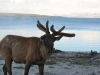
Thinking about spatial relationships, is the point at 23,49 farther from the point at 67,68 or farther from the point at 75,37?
the point at 75,37

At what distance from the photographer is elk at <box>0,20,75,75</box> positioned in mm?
8759

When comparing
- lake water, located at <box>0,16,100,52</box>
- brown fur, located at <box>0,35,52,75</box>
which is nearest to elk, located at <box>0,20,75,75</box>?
brown fur, located at <box>0,35,52,75</box>

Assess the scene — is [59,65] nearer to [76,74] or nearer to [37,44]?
[76,74]

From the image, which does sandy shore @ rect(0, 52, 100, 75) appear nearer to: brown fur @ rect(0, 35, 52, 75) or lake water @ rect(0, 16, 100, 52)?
brown fur @ rect(0, 35, 52, 75)

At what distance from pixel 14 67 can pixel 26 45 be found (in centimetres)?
435

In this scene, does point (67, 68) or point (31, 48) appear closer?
point (31, 48)

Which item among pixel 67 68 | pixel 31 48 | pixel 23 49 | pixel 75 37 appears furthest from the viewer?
pixel 75 37

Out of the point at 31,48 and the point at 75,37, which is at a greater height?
the point at 31,48

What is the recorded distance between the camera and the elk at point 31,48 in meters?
8.76

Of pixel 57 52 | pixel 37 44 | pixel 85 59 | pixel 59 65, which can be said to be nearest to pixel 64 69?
pixel 59 65

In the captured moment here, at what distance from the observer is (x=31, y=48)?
30.7 feet

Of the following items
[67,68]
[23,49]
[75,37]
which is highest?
[23,49]

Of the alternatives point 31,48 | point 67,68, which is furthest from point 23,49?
point 67,68

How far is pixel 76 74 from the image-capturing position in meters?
12.8
